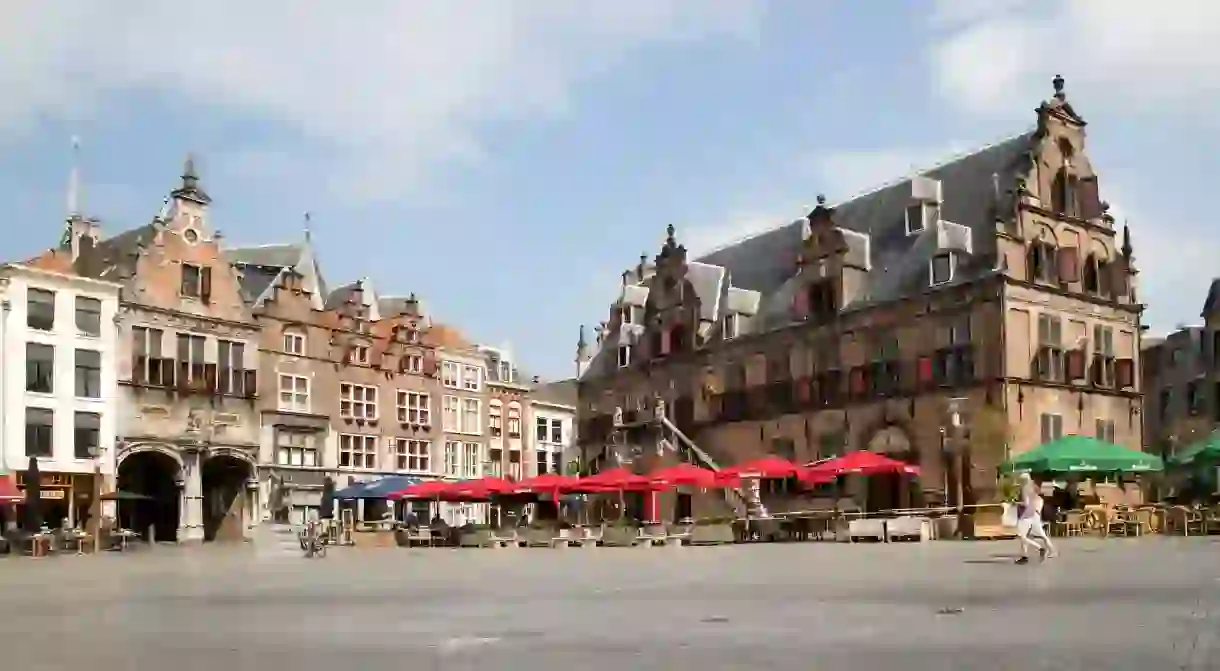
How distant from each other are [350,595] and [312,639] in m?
6.83

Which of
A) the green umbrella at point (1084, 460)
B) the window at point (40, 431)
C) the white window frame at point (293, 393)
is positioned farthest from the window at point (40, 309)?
the green umbrella at point (1084, 460)

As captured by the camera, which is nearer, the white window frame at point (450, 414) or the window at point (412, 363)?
the window at point (412, 363)

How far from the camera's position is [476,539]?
46.2 metres

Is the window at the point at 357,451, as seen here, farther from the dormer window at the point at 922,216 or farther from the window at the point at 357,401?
the dormer window at the point at 922,216

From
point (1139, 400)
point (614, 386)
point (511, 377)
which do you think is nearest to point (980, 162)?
point (1139, 400)

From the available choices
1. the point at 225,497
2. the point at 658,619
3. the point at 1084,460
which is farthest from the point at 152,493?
the point at 658,619

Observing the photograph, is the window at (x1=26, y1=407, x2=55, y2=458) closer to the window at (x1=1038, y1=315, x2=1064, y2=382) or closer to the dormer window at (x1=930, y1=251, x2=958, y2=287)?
the dormer window at (x1=930, y1=251, x2=958, y2=287)

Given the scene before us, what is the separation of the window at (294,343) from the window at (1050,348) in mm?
36685

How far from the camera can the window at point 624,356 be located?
68.6 meters

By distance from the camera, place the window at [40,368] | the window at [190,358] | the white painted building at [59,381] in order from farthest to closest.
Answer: the window at [190,358], the window at [40,368], the white painted building at [59,381]

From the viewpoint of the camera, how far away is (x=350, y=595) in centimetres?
1764

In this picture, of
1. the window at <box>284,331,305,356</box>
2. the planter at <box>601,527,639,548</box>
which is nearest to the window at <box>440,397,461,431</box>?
the window at <box>284,331,305,356</box>

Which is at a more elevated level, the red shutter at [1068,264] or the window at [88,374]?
the red shutter at [1068,264]

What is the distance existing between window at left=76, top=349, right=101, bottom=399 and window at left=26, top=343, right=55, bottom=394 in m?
1.23
